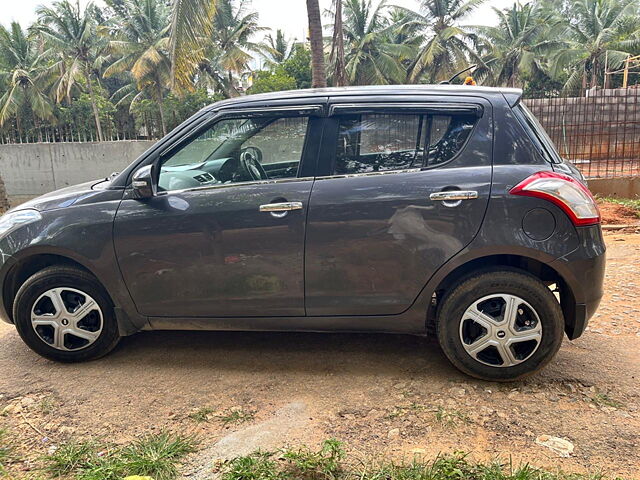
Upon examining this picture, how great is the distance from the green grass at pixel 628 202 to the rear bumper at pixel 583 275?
21.1 feet

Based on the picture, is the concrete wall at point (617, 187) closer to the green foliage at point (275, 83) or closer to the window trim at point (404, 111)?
the window trim at point (404, 111)

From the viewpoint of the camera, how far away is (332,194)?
3.19 m

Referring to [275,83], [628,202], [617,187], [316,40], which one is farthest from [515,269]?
[275,83]

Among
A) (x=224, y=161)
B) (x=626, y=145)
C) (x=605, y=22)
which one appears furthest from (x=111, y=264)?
(x=605, y=22)

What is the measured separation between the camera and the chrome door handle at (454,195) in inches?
120

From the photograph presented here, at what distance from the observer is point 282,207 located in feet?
10.5

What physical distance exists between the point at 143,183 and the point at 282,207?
2.95 feet

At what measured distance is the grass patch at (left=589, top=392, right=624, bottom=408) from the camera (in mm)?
2943

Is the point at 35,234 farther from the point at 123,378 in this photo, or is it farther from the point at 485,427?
the point at 485,427

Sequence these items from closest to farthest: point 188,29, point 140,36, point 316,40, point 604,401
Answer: point 604,401, point 188,29, point 316,40, point 140,36

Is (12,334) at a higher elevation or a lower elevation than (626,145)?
lower

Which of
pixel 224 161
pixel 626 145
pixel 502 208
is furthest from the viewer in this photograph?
pixel 626 145

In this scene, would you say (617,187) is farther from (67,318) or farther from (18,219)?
(18,219)

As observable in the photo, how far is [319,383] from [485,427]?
3.38ft
